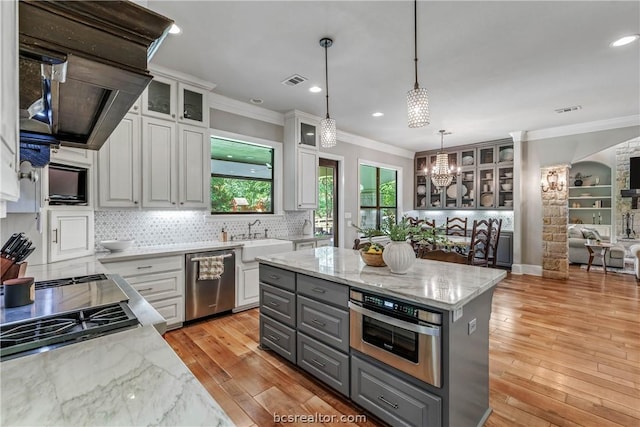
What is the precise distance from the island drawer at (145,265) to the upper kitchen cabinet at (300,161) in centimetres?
192

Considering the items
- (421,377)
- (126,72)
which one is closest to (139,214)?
(126,72)

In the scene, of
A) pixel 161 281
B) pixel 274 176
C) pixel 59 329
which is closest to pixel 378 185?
pixel 274 176

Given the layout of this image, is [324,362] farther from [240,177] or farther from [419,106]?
[240,177]

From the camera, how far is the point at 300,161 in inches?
182

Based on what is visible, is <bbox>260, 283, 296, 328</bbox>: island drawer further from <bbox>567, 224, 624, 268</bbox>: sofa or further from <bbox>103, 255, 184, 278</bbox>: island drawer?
<bbox>567, 224, 624, 268</bbox>: sofa

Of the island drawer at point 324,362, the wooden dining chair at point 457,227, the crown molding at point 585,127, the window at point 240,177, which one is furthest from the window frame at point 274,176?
the crown molding at point 585,127

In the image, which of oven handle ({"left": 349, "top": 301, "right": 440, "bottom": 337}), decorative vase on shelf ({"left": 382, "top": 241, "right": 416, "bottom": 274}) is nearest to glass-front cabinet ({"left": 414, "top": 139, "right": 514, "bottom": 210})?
decorative vase on shelf ({"left": 382, "top": 241, "right": 416, "bottom": 274})

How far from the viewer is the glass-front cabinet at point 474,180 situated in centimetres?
646

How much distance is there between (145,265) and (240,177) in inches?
72.3

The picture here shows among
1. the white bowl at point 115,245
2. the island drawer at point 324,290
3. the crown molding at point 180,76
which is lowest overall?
the island drawer at point 324,290

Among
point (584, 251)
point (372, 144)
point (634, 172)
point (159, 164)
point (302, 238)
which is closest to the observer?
point (159, 164)

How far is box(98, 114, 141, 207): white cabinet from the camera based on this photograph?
2.93 m

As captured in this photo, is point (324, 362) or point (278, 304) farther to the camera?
point (278, 304)

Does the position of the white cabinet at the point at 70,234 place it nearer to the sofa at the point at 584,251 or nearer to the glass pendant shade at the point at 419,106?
the glass pendant shade at the point at 419,106
